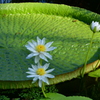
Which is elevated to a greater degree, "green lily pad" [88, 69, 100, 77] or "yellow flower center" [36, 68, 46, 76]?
"green lily pad" [88, 69, 100, 77]

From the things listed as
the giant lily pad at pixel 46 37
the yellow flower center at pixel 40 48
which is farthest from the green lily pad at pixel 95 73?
the yellow flower center at pixel 40 48

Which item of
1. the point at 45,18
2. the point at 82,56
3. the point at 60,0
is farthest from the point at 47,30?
the point at 60,0

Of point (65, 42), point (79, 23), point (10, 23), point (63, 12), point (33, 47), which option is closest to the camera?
point (33, 47)

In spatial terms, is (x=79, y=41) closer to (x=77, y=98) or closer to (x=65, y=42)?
(x=65, y=42)

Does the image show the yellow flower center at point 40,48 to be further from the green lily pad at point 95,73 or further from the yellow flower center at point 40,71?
the green lily pad at point 95,73

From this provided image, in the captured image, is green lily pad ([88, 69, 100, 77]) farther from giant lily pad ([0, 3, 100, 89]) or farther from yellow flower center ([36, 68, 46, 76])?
yellow flower center ([36, 68, 46, 76])

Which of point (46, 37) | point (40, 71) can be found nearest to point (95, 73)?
point (46, 37)

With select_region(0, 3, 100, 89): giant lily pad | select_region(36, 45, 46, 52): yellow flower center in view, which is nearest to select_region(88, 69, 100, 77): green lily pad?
select_region(0, 3, 100, 89): giant lily pad

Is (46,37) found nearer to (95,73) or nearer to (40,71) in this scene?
(95,73)
